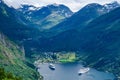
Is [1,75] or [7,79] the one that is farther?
[1,75]
